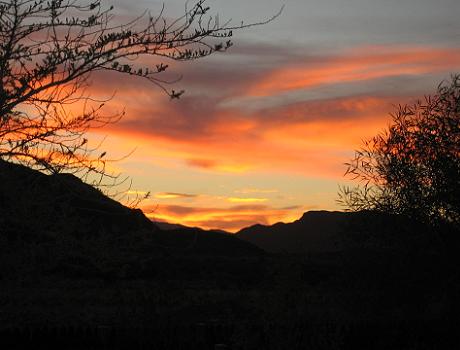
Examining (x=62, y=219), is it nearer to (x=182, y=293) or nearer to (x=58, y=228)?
(x=58, y=228)

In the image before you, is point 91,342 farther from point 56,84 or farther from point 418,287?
point 418,287

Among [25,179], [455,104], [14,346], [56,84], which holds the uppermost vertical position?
[455,104]

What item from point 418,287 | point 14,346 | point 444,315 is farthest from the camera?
point 418,287

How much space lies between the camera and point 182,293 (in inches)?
1141

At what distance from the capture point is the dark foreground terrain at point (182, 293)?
9852 millimetres

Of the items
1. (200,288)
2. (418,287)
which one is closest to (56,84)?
(418,287)

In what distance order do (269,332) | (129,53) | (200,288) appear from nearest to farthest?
(129,53) → (269,332) → (200,288)

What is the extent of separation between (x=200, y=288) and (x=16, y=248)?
27470 millimetres

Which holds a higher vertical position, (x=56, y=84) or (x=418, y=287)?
(x=56, y=84)

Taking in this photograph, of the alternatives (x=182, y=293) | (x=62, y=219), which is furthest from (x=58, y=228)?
(x=182, y=293)

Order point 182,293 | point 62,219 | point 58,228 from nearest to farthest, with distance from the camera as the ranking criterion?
point 62,219
point 58,228
point 182,293

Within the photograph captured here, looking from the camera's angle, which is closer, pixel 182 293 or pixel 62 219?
pixel 62 219

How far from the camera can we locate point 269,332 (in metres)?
10.6

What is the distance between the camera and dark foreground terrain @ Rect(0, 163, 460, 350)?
985 centimetres
